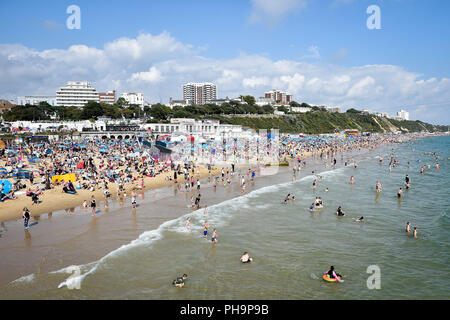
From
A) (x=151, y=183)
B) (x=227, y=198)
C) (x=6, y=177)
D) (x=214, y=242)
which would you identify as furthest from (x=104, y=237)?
(x=6, y=177)

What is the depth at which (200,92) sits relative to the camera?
7377 inches

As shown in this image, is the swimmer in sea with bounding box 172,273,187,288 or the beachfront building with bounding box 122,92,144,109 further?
the beachfront building with bounding box 122,92,144,109

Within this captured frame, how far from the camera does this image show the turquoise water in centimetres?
1116

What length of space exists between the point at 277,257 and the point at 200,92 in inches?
7104

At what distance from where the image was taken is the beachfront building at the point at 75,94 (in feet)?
397

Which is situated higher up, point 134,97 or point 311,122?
point 134,97

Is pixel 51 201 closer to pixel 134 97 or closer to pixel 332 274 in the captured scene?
pixel 332 274

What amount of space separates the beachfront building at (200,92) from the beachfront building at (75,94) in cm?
7244

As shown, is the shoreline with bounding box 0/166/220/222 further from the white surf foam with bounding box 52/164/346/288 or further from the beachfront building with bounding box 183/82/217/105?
the beachfront building with bounding box 183/82/217/105

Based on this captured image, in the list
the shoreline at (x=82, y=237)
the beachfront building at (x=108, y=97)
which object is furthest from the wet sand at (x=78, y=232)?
the beachfront building at (x=108, y=97)

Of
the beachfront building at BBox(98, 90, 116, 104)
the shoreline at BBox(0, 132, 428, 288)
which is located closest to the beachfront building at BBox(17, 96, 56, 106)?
the beachfront building at BBox(98, 90, 116, 104)

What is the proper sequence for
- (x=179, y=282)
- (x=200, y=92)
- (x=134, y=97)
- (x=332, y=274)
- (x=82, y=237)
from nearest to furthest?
(x=179, y=282) < (x=332, y=274) < (x=82, y=237) < (x=134, y=97) < (x=200, y=92)

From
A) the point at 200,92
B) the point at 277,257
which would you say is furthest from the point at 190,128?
the point at 200,92

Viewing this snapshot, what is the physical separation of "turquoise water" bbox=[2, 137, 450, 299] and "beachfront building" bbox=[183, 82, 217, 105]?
169858 millimetres
